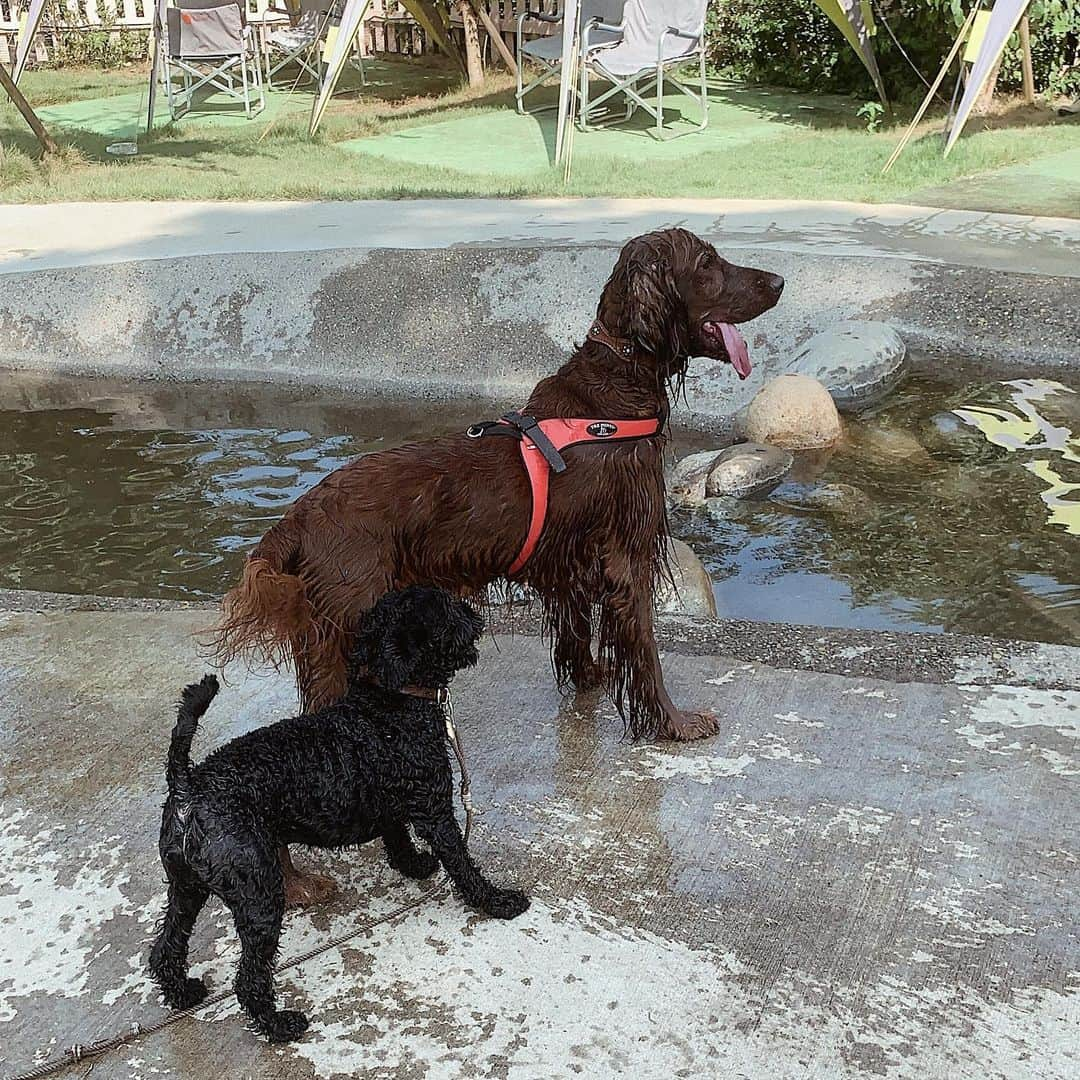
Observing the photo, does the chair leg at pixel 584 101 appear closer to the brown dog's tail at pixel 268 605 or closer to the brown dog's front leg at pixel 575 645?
the brown dog's front leg at pixel 575 645

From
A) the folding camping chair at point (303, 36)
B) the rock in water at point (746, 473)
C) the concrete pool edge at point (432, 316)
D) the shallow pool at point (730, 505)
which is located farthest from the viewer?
the folding camping chair at point (303, 36)

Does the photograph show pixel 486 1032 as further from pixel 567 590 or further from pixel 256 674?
pixel 256 674

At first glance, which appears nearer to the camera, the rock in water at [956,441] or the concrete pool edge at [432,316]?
the rock in water at [956,441]

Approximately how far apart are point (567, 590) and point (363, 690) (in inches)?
37.2

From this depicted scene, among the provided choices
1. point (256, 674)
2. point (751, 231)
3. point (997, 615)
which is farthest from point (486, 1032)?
point (751, 231)

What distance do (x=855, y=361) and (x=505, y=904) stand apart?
5357 millimetres

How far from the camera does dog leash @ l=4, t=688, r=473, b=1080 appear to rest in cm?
242

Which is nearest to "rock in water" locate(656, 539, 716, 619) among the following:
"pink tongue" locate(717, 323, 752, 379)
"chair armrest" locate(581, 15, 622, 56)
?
"pink tongue" locate(717, 323, 752, 379)

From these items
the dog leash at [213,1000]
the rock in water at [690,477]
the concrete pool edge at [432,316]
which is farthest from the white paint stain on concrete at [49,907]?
the concrete pool edge at [432,316]

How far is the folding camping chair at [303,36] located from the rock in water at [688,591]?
519 inches

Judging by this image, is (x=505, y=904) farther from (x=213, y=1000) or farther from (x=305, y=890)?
(x=213, y=1000)

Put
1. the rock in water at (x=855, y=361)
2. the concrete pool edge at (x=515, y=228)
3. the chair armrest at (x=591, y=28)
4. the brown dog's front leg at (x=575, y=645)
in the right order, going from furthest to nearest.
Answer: the chair armrest at (x=591, y=28) < the concrete pool edge at (x=515, y=228) < the rock in water at (x=855, y=361) < the brown dog's front leg at (x=575, y=645)

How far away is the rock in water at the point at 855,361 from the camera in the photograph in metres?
→ 7.34

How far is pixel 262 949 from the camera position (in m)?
2.37
